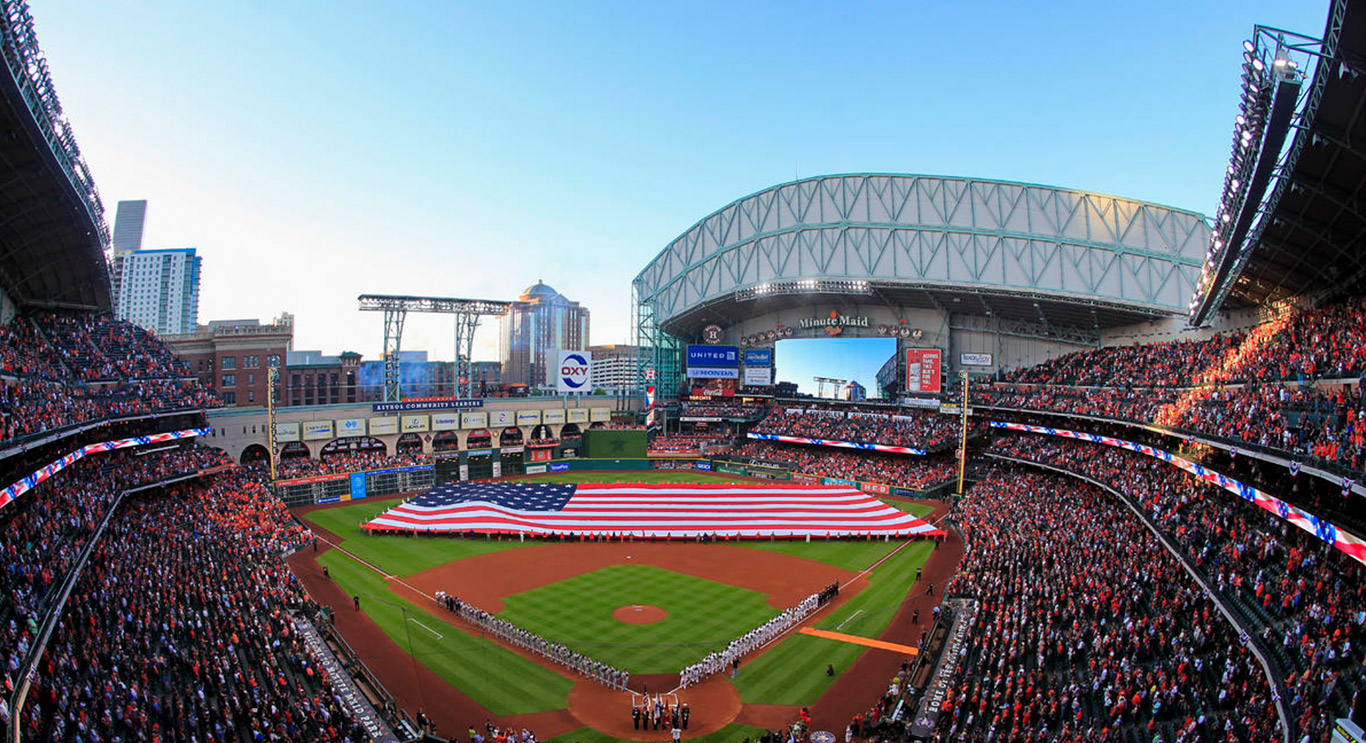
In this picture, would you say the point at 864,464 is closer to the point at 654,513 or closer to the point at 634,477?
the point at 634,477

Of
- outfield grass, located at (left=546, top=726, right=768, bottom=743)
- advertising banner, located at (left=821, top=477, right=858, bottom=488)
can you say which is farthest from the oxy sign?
outfield grass, located at (left=546, top=726, right=768, bottom=743)

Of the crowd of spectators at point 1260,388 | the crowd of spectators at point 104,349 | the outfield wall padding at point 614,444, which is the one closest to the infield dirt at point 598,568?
the crowd of spectators at point 1260,388

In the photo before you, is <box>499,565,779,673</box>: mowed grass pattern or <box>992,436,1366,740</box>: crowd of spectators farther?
<box>499,565,779,673</box>: mowed grass pattern

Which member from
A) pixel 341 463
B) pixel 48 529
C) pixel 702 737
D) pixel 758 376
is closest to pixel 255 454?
pixel 341 463

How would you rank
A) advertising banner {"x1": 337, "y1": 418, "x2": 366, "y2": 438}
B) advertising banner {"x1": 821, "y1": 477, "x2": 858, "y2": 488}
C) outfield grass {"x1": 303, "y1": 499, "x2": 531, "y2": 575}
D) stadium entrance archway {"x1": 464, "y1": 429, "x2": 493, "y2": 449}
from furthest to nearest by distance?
stadium entrance archway {"x1": 464, "y1": 429, "x2": 493, "y2": 449} → advertising banner {"x1": 337, "y1": 418, "x2": 366, "y2": 438} → advertising banner {"x1": 821, "y1": 477, "x2": 858, "y2": 488} → outfield grass {"x1": 303, "y1": 499, "x2": 531, "y2": 575}

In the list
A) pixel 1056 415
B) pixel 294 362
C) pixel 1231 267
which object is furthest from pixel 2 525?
pixel 294 362

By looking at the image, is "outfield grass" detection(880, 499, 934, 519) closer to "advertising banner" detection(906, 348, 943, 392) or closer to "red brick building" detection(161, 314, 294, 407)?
"advertising banner" detection(906, 348, 943, 392)

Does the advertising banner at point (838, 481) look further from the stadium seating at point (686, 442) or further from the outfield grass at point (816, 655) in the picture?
the outfield grass at point (816, 655)
